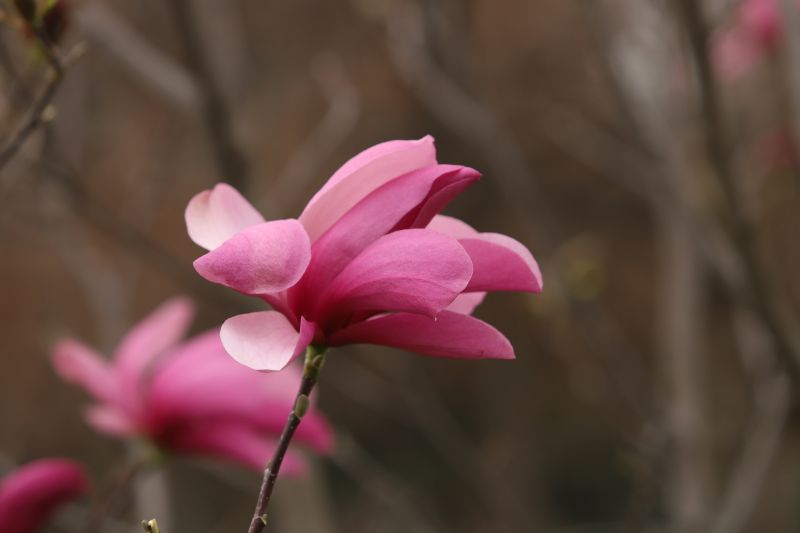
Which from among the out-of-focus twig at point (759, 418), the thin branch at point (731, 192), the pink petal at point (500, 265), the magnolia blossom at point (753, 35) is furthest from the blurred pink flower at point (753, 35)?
the pink petal at point (500, 265)

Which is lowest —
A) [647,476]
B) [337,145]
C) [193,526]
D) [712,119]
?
[193,526]

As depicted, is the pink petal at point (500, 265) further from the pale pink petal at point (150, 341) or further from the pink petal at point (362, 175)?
the pale pink petal at point (150, 341)

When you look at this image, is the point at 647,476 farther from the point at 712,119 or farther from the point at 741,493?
the point at 741,493

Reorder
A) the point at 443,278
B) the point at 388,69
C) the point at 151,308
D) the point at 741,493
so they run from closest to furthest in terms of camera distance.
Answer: the point at 443,278 → the point at 741,493 → the point at 151,308 → the point at 388,69

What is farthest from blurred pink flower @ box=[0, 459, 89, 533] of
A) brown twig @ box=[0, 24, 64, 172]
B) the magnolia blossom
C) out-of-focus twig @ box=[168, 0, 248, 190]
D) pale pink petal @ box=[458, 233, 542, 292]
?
the magnolia blossom

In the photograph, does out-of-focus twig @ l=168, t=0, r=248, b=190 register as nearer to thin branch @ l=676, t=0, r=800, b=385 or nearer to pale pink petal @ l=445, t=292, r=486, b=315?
thin branch @ l=676, t=0, r=800, b=385

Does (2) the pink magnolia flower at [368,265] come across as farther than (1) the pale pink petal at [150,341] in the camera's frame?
No

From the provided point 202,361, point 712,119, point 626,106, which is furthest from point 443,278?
point 626,106
